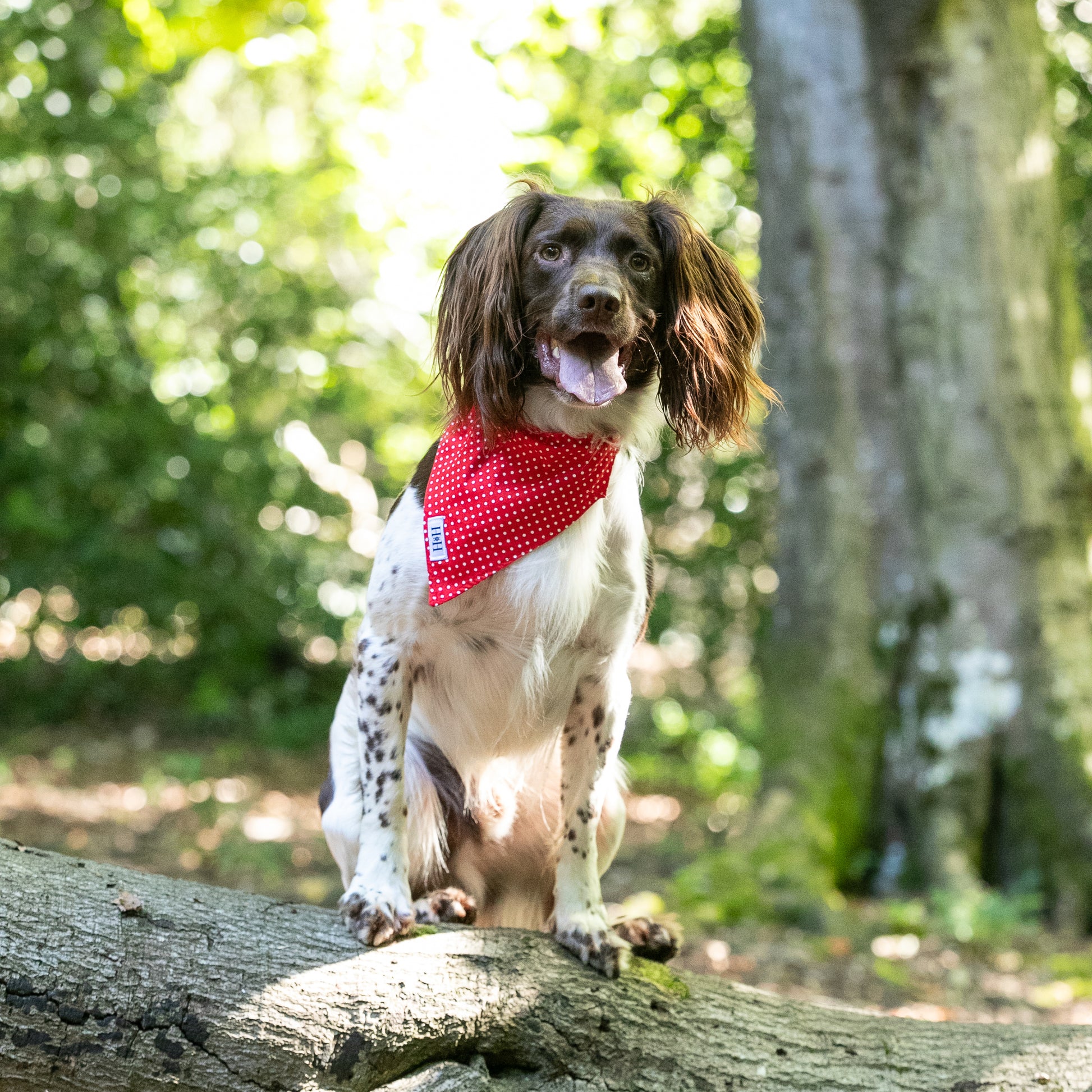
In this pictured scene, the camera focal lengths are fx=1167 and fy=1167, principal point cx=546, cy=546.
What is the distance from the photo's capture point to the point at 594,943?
2650mm

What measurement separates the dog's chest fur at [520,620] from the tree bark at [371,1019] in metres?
0.52

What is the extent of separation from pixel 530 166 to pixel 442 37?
11.6ft

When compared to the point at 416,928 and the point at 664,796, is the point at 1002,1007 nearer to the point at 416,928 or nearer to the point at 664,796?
the point at 416,928

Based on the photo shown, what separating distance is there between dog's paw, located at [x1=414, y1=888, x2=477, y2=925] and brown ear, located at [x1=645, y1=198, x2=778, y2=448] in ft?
4.17

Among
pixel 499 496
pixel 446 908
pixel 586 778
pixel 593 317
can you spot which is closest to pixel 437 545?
pixel 499 496

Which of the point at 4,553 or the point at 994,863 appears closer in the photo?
the point at 994,863

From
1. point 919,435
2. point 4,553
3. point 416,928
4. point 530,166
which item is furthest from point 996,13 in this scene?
point 4,553

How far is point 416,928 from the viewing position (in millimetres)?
2576

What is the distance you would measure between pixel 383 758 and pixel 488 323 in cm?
102

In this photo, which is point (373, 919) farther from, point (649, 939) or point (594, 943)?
point (649, 939)

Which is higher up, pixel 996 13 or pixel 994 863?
pixel 996 13

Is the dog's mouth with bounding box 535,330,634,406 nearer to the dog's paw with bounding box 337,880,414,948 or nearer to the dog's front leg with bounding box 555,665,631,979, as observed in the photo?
the dog's front leg with bounding box 555,665,631,979

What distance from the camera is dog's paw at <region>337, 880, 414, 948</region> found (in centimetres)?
244

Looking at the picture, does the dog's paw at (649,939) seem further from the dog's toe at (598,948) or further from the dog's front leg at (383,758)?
the dog's front leg at (383,758)
